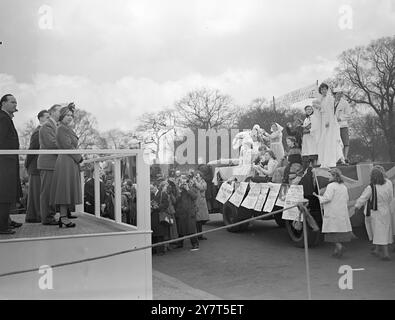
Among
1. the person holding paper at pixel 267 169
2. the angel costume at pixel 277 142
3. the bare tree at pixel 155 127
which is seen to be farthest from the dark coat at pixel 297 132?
the bare tree at pixel 155 127

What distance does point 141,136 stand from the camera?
2.89 meters

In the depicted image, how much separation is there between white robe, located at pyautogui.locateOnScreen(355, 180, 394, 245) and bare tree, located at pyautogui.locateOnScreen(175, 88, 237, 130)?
1367 mm

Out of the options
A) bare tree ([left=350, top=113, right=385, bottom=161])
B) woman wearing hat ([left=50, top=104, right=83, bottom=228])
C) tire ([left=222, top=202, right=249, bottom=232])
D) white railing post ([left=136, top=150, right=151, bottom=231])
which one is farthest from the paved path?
woman wearing hat ([left=50, top=104, right=83, bottom=228])

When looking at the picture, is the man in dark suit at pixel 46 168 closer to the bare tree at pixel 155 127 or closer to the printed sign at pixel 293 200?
the bare tree at pixel 155 127

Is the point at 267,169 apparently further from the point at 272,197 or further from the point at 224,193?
the point at 224,193

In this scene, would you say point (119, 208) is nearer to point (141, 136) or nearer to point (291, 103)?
point (141, 136)

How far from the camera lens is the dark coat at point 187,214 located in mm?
4145

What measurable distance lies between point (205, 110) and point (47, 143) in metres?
1.07

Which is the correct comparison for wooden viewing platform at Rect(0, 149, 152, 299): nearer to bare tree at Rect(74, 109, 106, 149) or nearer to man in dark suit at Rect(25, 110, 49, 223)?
bare tree at Rect(74, 109, 106, 149)

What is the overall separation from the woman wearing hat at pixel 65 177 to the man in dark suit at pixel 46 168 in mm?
74

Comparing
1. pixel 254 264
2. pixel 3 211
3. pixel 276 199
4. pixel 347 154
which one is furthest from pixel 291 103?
pixel 3 211

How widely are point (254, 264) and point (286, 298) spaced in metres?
0.61

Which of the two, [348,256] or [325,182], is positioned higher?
[325,182]

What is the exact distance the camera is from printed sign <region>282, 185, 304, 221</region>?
398 cm
